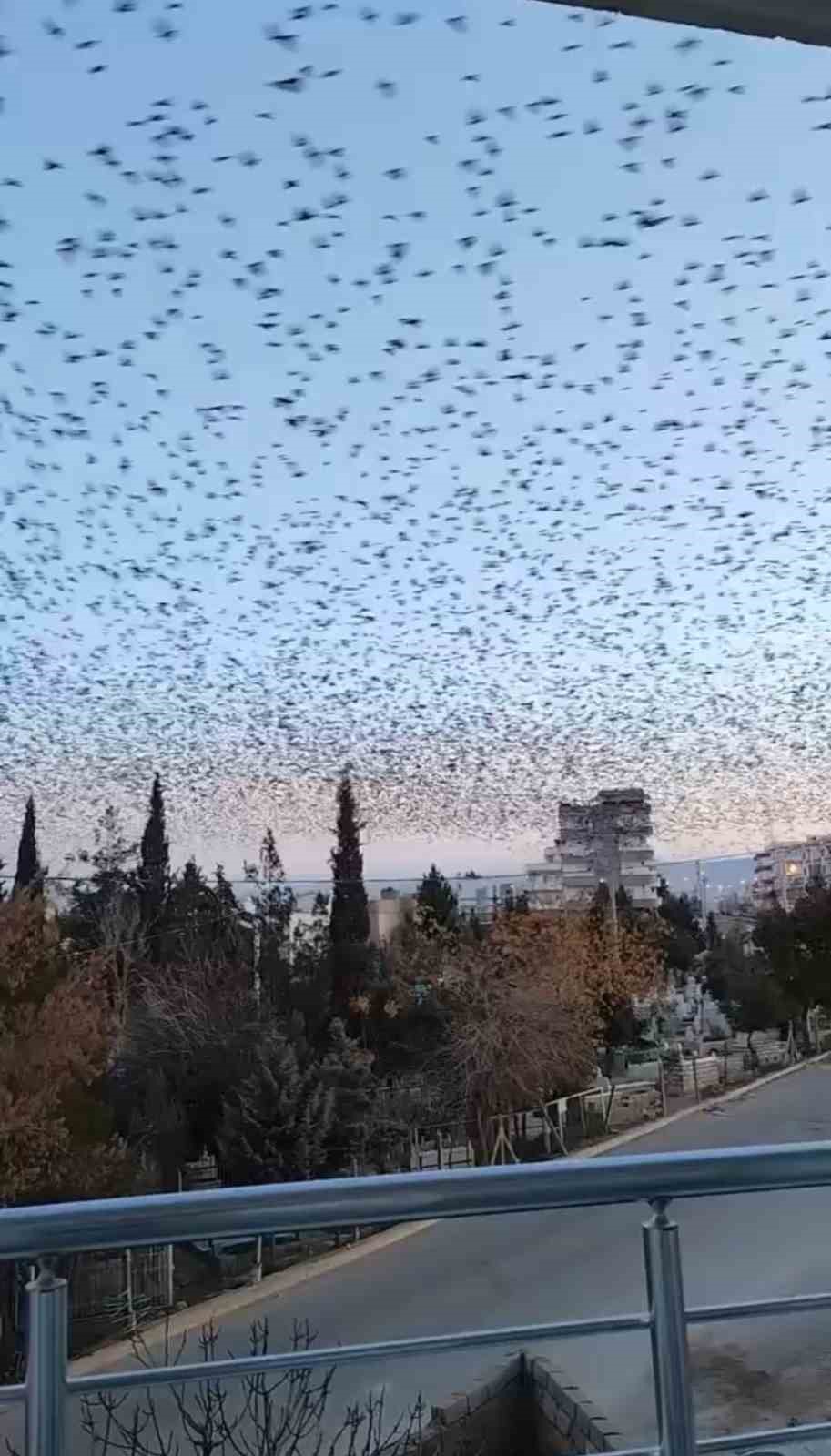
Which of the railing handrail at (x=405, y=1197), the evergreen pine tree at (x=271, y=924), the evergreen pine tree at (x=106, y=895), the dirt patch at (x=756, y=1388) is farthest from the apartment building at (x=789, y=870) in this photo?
the railing handrail at (x=405, y=1197)

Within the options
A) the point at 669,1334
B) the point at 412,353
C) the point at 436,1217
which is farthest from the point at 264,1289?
the point at 436,1217

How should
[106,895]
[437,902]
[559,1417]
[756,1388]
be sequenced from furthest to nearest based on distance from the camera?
[437,902] → [106,895] → [756,1388] → [559,1417]

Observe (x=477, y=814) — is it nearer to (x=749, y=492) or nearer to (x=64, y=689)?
(x=64, y=689)

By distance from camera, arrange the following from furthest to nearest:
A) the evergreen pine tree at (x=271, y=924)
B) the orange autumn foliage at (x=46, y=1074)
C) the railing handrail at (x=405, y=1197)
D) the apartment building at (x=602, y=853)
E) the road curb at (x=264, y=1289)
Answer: the apartment building at (x=602, y=853)
the evergreen pine tree at (x=271, y=924)
the orange autumn foliage at (x=46, y=1074)
the road curb at (x=264, y=1289)
the railing handrail at (x=405, y=1197)

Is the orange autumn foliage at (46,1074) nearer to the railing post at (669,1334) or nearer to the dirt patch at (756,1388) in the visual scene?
the dirt patch at (756,1388)

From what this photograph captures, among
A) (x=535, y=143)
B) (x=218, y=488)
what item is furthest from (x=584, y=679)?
(x=535, y=143)

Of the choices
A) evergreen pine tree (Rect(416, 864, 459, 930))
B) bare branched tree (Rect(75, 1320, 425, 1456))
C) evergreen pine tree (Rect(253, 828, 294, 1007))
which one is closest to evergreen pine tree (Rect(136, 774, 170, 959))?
evergreen pine tree (Rect(253, 828, 294, 1007))

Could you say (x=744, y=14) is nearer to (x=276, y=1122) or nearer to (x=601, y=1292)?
(x=601, y=1292)
